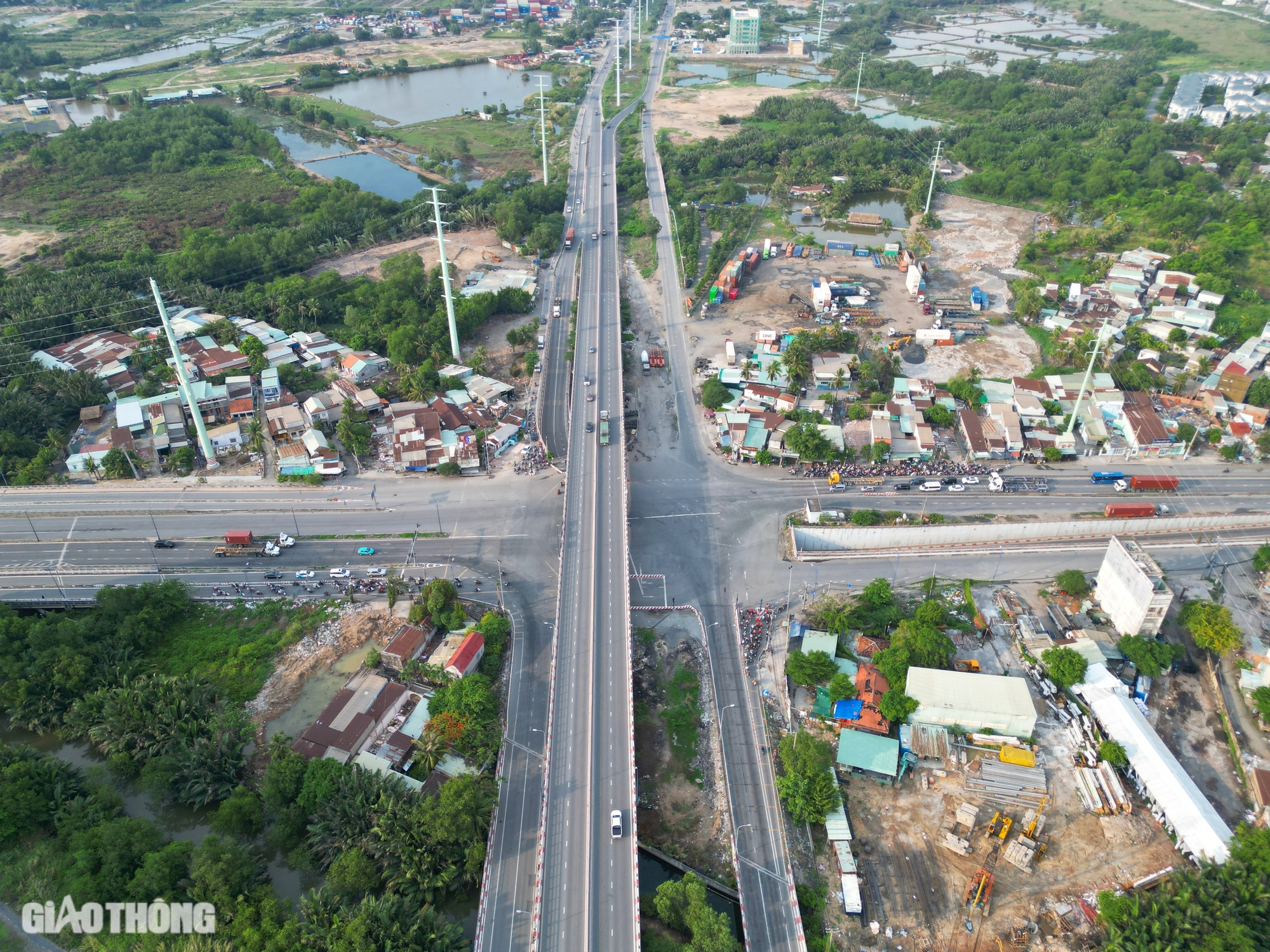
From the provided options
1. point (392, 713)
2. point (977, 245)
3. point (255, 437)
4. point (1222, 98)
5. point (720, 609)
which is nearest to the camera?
point (392, 713)

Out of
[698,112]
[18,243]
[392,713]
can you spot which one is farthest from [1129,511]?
[18,243]

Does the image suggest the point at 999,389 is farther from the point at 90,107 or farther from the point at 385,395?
the point at 90,107

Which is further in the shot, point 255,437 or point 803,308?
point 803,308

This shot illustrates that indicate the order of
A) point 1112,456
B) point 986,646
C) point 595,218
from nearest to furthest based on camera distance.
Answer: point 986,646, point 1112,456, point 595,218

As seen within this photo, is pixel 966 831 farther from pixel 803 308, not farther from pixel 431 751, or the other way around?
pixel 803 308

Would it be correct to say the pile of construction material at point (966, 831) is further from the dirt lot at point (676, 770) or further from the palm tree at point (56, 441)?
the palm tree at point (56, 441)

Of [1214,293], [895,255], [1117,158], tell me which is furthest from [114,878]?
[1117,158]

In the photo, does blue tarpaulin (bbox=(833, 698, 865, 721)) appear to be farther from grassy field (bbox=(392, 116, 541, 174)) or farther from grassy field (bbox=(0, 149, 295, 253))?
grassy field (bbox=(392, 116, 541, 174))
